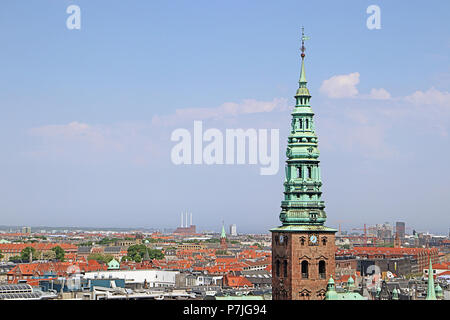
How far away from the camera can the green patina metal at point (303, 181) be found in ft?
166

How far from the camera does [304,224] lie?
2000 inches

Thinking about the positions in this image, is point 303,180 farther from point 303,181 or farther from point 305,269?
point 305,269

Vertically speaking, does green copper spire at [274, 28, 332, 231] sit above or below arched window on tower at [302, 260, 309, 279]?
above

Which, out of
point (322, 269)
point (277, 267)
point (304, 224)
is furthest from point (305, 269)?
point (304, 224)

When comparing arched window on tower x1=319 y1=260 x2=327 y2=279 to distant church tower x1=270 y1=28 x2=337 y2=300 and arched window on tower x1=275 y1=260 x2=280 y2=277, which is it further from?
arched window on tower x1=275 y1=260 x2=280 y2=277

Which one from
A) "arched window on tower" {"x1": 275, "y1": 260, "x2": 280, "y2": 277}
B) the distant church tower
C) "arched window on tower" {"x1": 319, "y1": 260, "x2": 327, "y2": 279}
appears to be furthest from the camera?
"arched window on tower" {"x1": 275, "y1": 260, "x2": 280, "y2": 277}

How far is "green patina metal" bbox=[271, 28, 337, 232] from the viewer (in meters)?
50.6

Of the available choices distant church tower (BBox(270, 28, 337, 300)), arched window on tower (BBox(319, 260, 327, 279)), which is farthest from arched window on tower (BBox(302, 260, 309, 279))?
arched window on tower (BBox(319, 260, 327, 279))

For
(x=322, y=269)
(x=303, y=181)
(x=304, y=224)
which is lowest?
(x=322, y=269)

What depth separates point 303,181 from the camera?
50500 mm

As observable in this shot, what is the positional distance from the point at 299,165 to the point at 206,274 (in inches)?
3605

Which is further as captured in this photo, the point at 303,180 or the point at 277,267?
the point at 277,267

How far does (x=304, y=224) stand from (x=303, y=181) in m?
2.41

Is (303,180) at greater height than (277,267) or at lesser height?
greater
